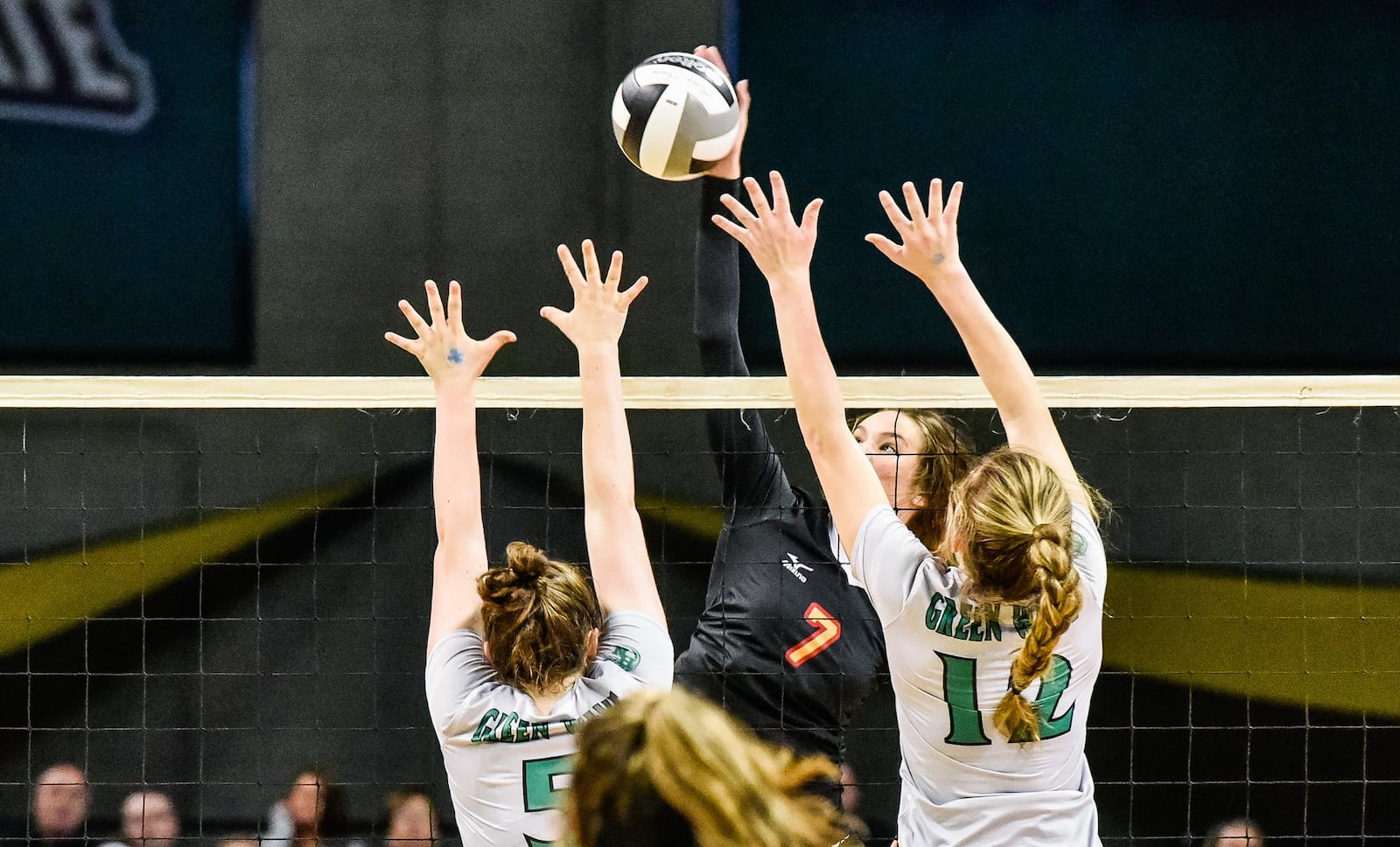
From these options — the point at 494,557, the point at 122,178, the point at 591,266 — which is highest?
the point at 122,178

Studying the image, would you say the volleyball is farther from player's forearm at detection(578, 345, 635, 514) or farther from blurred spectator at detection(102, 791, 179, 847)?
blurred spectator at detection(102, 791, 179, 847)

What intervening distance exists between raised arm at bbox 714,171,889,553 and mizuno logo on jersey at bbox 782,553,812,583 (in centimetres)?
154

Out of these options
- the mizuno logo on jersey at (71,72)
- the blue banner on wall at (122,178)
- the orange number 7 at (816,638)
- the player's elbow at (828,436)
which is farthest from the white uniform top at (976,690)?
the mizuno logo on jersey at (71,72)

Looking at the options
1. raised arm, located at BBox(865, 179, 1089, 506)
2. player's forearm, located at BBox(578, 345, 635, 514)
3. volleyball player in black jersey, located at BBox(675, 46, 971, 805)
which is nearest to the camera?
raised arm, located at BBox(865, 179, 1089, 506)

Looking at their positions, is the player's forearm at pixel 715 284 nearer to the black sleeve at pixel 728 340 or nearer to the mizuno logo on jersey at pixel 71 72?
the black sleeve at pixel 728 340

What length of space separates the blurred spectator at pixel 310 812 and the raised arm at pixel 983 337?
418cm

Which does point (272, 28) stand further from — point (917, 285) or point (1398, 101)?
point (1398, 101)

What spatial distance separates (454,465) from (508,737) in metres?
0.68

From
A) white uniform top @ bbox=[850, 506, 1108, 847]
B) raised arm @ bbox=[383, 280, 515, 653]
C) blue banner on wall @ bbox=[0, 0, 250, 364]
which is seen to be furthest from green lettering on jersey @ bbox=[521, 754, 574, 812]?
blue banner on wall @ bbox=[0, 0, 250, 364]

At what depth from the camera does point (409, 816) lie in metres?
5.62

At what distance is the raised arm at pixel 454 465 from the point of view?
98.1 inches

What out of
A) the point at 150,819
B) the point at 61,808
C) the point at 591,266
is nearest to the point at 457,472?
the point at 591,266

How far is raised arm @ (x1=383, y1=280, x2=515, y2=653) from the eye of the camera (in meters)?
2.49

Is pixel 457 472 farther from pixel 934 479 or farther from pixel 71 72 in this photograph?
pixel 71 72
